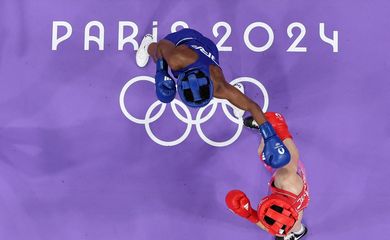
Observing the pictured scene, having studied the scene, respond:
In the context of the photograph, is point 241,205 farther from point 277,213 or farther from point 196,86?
point 196,86

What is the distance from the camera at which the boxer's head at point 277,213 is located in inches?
105

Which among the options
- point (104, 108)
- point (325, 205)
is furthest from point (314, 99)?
point (104, 108)

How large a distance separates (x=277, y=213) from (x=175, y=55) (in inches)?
42.0

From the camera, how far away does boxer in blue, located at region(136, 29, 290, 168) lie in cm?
259

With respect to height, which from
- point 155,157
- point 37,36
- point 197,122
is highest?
point 37,36

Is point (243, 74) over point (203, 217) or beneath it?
over

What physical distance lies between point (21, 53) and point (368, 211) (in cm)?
269

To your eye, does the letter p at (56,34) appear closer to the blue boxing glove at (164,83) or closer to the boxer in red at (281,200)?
the blue boxing glove at (164,83)

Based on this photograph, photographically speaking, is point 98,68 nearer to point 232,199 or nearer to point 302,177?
point 232,199

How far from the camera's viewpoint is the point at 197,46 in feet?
9.53

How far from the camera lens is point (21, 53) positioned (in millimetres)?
3467

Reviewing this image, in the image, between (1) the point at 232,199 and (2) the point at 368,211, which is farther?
(2) the point at 368,211

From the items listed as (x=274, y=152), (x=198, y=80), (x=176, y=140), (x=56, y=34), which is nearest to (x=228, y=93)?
(x=198, y=80)

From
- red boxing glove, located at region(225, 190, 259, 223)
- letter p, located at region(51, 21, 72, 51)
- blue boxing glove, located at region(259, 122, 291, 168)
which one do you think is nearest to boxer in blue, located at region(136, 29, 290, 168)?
blue boxing glove, located at region(259, 122, 291, 168)
